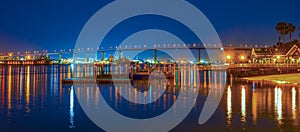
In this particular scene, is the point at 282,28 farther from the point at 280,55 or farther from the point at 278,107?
the point at 278,107

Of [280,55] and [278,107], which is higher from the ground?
[280,55]

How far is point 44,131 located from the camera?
15719 mm

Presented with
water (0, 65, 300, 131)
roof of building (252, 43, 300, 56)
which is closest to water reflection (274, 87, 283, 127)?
water (0, 65, 300, 131)

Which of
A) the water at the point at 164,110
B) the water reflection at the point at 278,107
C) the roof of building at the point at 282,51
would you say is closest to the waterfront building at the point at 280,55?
the roof of building at the point at 282,51

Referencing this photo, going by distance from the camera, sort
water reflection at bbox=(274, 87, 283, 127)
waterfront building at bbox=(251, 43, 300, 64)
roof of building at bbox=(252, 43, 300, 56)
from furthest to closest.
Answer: roof of building at bbox=(252, 43, 300, 56) → waterfront building at bbox=(251, 43, 300, 64) → water reflection at bbox=(274, 87, 283, 127)

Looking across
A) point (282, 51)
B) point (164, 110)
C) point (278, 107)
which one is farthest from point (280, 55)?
point (164, 110)

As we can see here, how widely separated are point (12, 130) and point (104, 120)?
4.19 m

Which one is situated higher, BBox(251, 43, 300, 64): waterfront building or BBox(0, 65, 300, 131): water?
BBox(251, 43, 300, 64): waterfront building

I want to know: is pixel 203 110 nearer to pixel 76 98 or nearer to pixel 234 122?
pixel 234 122

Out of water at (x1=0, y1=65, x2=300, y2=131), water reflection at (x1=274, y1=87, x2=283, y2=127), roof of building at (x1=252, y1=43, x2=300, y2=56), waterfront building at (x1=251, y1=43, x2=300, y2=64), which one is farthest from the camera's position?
roof of building at (x1=252, y1=43, x2=300, y2=56)

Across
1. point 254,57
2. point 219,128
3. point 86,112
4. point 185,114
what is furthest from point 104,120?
point 254,57

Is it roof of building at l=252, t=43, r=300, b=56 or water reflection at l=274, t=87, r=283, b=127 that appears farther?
roof of building at l=252, t=43, r=300, b=56

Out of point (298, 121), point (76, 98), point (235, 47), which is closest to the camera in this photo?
point (298, 121)

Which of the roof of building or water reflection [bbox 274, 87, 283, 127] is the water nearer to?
water reflection [bbox 274, 87, 283, 127]
